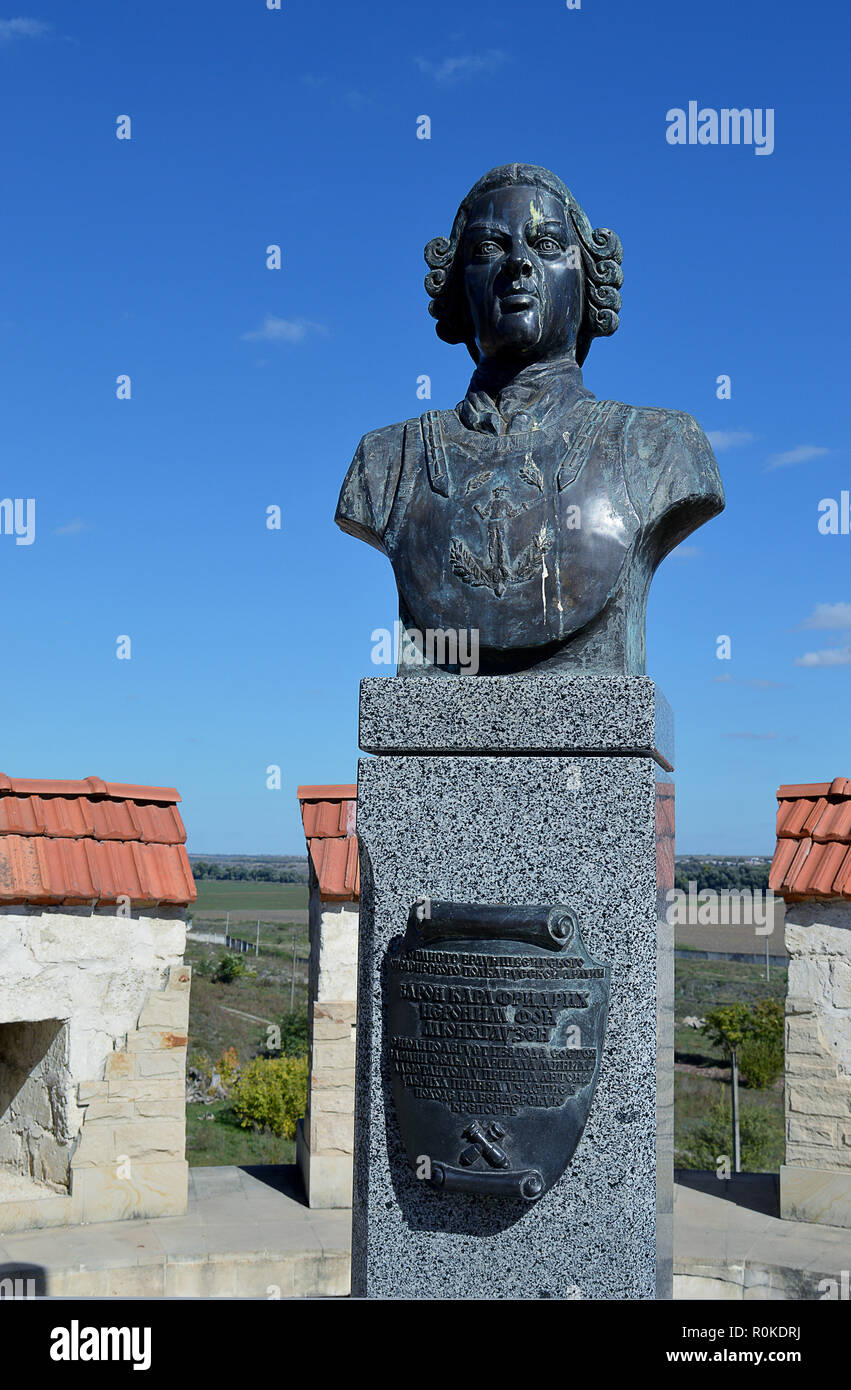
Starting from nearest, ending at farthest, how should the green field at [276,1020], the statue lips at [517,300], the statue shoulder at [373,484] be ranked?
the statue lips at [517,300]
the statue shoulder at [373,484]
the green field at [276,1020]

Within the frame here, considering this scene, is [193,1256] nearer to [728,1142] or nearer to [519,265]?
[519,265]

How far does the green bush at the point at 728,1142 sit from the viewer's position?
38.3ft

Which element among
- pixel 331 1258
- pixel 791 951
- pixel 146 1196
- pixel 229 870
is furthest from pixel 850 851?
pixel 229 870

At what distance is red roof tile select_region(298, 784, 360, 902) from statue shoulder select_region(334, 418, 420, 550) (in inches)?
152

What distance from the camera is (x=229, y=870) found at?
110 m

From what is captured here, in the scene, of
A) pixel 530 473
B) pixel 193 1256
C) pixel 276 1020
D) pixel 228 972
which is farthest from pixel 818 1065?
pixel 228 972

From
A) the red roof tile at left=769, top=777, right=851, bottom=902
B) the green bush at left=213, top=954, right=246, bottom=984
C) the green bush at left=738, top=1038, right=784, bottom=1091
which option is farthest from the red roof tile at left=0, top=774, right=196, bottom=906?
the green bush at left=213, top=954, right=246, bottom=984

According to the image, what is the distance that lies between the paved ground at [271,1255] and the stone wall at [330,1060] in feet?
0.69

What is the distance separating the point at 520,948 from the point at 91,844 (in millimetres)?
4465

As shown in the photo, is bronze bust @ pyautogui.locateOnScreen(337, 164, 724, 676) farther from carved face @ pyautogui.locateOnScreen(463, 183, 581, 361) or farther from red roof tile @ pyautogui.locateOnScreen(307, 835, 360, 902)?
red roof tile @ pyautogui.locateOnScreen(307, 835, 360, 902)

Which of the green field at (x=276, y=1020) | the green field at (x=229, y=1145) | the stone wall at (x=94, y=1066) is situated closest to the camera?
the stone wall at (x=94, y=1066)

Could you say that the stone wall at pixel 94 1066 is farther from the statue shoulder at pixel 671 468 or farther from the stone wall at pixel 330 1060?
the statue shoulder at pixel 671 468

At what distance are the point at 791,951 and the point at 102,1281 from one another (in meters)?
4.07

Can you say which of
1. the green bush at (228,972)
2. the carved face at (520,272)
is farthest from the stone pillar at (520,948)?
the green bush at (228,972)
